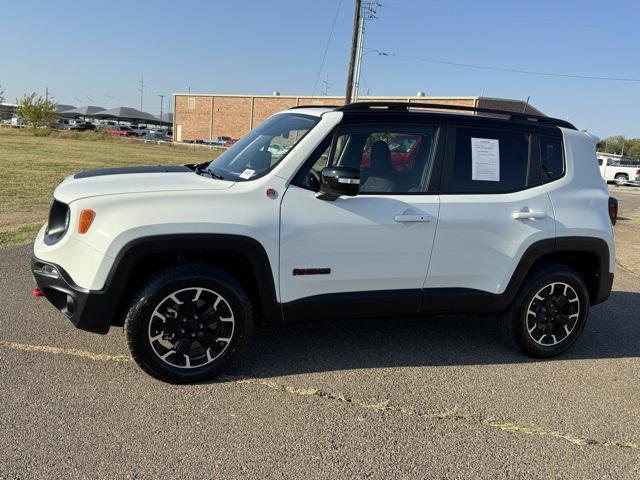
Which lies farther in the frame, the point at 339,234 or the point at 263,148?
the point at 263,148

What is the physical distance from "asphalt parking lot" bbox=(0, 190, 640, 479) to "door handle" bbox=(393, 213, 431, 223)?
1114 millimetres

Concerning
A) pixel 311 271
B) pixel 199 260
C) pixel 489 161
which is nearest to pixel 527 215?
pixel 489 161

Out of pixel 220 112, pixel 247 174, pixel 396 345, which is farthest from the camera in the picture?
pixel 220 112

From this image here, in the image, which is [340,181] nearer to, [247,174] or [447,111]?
[247,174]

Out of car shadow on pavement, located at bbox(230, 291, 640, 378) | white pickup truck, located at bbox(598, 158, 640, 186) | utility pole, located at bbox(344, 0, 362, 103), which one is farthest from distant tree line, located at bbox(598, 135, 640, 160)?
car shadow on pavement, located at bbox(230, 291, 640, 378)

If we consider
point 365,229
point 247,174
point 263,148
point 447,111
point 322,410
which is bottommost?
point 322,410

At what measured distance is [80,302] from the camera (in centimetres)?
340

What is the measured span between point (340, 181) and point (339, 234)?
15.8 inches

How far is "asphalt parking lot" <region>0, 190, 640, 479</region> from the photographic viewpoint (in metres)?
2.90

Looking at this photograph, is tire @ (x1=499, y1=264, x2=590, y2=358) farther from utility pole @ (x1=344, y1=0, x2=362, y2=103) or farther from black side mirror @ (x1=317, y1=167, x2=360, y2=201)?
utility pole @ (x1=344, y1=0, x2=362, y2=103)

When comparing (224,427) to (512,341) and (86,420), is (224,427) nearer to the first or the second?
(86,420)

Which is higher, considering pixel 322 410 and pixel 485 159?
pixel 485 159

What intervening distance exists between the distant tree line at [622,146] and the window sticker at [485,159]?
108 meters

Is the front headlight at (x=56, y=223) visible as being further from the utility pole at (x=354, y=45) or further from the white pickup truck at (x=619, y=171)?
the white pickup truck at (x=619, y=171)
